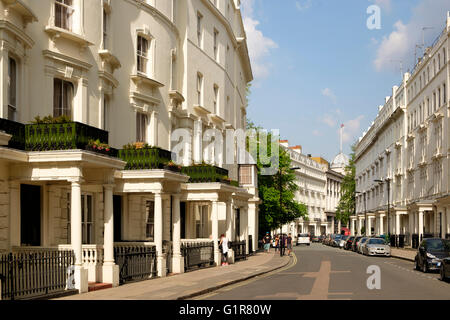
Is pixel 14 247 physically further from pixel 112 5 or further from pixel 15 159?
pixel 112 5

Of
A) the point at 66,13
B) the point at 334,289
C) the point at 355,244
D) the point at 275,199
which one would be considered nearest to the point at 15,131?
the point at 66,13

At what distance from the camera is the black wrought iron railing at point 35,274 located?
16.0 m

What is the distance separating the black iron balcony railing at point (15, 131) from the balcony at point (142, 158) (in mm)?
6533

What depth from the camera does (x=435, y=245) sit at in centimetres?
2931

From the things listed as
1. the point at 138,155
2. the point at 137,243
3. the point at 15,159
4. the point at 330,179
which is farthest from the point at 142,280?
the point at 330,179

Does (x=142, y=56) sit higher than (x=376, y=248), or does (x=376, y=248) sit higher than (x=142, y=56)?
(x=142, y=56)

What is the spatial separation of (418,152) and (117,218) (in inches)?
1851

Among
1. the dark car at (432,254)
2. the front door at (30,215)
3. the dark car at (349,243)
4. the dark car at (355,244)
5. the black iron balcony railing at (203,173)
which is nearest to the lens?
the front door at (30,215)

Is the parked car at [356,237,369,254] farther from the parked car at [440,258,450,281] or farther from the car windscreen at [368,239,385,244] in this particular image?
the parked car at [440,258,450,281]

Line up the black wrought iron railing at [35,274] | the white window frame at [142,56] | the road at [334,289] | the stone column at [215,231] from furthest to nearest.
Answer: the stone column at [215,231] < the white window frame at [142,56] < the road at [334,289] < the black wrought iron railing at [35,274]

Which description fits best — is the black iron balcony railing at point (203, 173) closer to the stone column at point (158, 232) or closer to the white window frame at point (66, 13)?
the stone column at point (158, 232)

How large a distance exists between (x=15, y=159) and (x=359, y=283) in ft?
39.8

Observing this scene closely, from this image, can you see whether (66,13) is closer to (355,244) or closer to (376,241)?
(376,241)

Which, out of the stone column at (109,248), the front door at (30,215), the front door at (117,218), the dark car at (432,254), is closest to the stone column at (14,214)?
the front door at (30,215)
